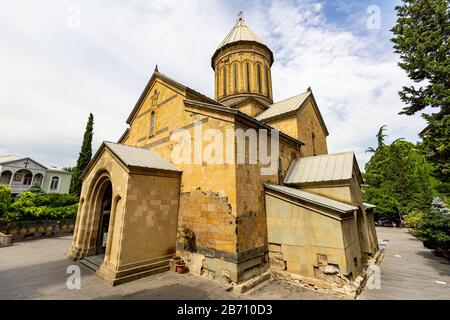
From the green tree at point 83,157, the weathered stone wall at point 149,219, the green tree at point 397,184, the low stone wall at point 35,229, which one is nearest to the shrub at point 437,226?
the weathered stone wall at point 149,219

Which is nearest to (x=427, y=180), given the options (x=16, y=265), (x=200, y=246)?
(x=200, y=246)

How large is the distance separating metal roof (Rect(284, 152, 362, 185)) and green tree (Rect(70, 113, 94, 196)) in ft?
75.9

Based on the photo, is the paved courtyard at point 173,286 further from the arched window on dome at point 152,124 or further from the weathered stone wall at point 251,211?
the arched window on dome at point 152,124

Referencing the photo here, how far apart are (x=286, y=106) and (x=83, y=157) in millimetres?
22938

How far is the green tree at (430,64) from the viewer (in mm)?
7816

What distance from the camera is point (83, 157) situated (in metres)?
22.9

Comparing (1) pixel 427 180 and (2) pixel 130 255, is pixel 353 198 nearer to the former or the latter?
(2) pixel 130 255

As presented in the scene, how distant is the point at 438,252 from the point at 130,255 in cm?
1528

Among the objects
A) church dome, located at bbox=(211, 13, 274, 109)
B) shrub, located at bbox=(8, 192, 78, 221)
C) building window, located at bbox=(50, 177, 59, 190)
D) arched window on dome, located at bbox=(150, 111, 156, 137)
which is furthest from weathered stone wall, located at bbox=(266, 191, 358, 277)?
building window, located at bbox=(50, 177, 59, 190)

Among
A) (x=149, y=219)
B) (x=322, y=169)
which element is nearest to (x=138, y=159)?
(x=149, y=219)

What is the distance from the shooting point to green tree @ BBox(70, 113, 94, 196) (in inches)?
880

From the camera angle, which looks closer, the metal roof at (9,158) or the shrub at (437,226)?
the shrub at (437,226)

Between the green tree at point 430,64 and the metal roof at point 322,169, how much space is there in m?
2.92

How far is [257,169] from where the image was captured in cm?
777
